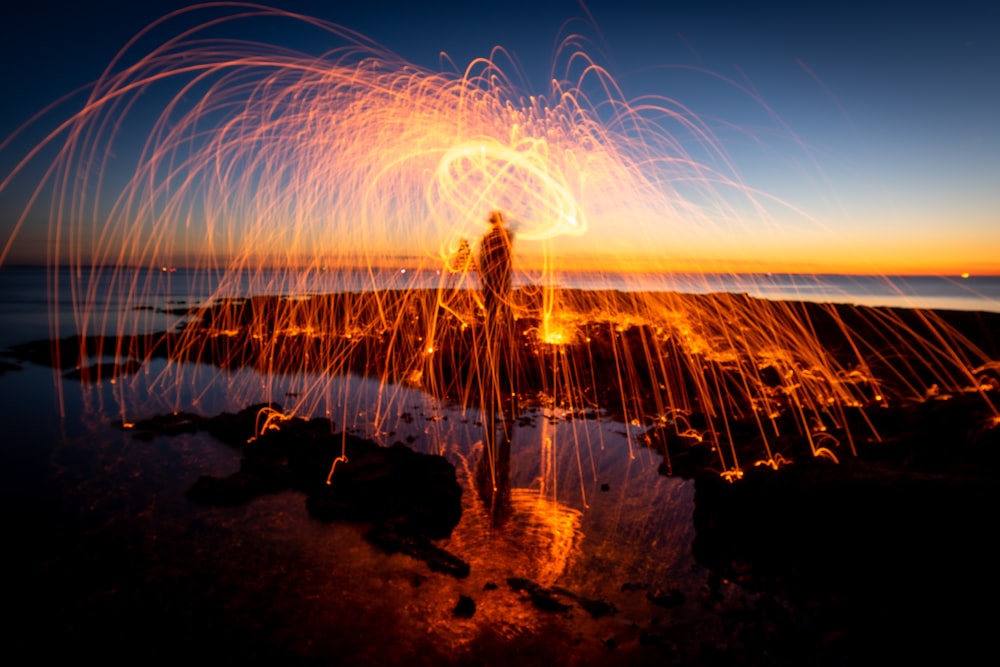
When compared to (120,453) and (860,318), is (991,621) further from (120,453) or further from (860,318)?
(860,318)

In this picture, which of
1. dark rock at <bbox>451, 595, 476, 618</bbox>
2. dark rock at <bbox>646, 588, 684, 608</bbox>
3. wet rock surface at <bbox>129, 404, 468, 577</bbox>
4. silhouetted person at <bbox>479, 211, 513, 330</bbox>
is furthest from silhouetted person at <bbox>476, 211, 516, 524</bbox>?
dark rock at <bbox>646, 588, 684, 608</bbox>

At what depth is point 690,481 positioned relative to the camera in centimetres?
1073

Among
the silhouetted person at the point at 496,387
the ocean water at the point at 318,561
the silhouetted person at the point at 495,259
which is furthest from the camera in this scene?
the silhouetted person at the point at 495,259

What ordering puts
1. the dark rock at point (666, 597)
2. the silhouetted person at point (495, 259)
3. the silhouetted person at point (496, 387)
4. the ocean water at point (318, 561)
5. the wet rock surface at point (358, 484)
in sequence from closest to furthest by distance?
1. the ocean water at point (318, 561)
2. the dark rock at point (666, 597)
3. the wet rock surface at point (358, 484)
4. the silhouetted person at point (496, 387)
5. the silhouetted person at point (495, 259)

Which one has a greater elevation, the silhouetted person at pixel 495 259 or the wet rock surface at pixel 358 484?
the silhouetted person at pixel 495 259

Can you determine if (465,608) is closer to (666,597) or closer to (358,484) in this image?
(666,597)

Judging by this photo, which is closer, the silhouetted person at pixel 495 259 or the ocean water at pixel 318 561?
the ocean water at pixel 318 561

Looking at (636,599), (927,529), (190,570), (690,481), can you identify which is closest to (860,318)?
(690,481)

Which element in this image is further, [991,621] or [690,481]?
[690,481]

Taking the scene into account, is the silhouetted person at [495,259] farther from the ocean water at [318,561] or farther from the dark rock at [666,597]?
the dark rock at [666,597]

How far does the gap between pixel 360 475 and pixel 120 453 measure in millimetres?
6108

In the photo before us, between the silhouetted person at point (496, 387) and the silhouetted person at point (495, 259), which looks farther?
the silhouetted person at point (495, 259)

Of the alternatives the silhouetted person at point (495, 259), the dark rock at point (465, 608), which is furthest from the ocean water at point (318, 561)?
the silhouetted person at point (495, 259)

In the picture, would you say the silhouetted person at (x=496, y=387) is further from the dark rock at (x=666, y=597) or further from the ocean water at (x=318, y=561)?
the dark rock at (x=666, y=597)
